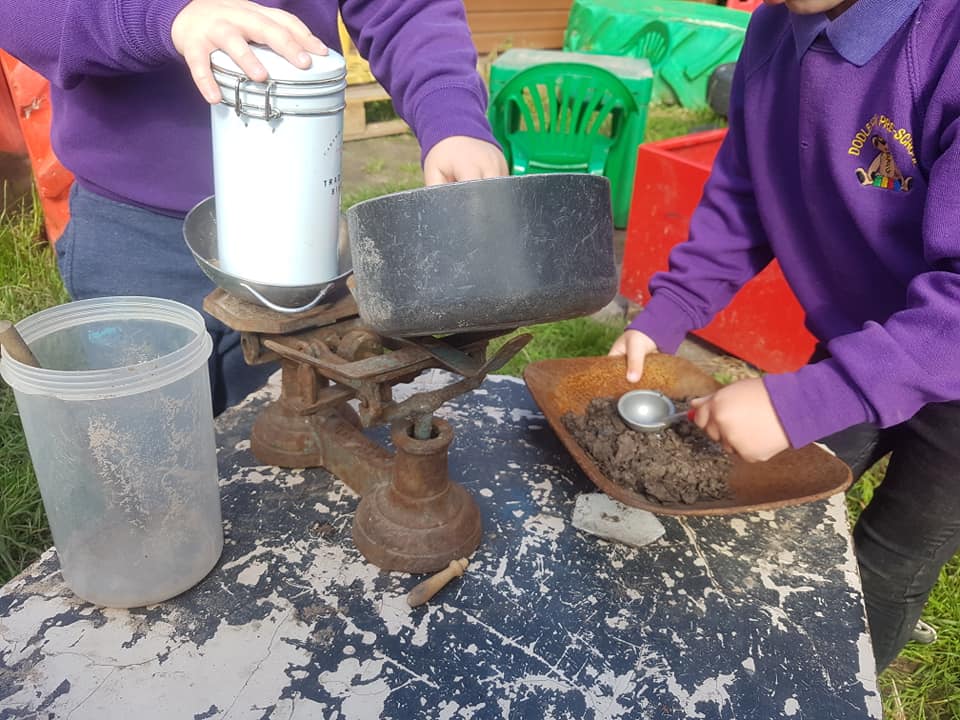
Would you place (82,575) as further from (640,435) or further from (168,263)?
(640,435)

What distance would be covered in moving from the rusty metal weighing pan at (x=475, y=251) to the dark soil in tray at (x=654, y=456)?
0.45 m

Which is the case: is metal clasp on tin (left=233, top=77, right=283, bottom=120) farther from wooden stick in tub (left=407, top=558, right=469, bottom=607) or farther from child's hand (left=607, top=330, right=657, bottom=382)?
child's hand (left=607, top=330, right=657, bottom=382)

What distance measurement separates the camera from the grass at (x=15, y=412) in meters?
1.72

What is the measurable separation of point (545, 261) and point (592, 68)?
3128 mm

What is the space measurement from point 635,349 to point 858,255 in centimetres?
38

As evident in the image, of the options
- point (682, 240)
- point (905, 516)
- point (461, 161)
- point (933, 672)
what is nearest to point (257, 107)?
point (461, 161)

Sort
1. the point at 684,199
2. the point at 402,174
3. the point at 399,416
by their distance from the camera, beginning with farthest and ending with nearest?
1. the point at 402,174
2. the point at 684,199
3. the point at 399,416

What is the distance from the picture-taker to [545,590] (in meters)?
1.03

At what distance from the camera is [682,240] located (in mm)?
2629

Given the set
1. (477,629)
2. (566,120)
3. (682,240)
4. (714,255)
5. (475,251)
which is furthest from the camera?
(566,120)

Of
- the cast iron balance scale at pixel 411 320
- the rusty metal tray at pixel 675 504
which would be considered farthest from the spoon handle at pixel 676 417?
the cast iron balance scale at pixel 411 320

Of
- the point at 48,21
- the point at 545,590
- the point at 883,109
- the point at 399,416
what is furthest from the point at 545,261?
the point at 48,21

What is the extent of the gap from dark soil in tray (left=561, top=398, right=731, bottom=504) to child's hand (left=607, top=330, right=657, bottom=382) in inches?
3.2

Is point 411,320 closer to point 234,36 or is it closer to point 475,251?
point 475,251
